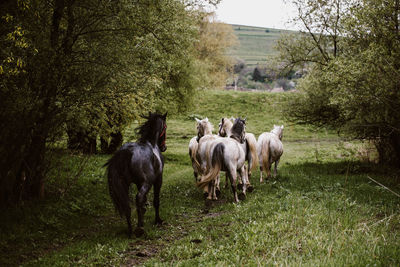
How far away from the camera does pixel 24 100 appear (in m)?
7.97

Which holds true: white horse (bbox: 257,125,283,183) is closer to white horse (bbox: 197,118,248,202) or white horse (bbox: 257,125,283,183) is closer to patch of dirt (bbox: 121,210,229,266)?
white horse (bbox: 197,118,248,202)

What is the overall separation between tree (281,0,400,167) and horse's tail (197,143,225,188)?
4716 mm

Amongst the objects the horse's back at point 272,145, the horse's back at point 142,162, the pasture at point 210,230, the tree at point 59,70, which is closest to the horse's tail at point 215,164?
the pasture at point 210,230

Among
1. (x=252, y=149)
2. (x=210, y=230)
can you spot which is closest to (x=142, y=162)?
(x=210, y=230)

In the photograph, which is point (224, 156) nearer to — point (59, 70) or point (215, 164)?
point (215, 164)

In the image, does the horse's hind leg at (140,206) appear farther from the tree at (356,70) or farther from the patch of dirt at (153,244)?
the tree at (356,70)

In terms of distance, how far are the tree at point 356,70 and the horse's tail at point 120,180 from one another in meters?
7.43

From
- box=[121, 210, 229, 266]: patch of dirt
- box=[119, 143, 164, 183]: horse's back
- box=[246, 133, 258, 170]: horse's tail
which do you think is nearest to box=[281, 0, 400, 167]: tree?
box=[246, 133, 258, 170]: horse's tail

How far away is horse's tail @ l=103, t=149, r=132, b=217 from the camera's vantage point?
8.23 meters

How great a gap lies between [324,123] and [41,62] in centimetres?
1769

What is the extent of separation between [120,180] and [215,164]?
3904 mm

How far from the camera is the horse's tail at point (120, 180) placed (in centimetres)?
823

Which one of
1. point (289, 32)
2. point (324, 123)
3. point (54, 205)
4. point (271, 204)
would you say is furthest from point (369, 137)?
point (54, 205)

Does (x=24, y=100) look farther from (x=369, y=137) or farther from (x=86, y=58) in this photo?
(x=369, y=137)
